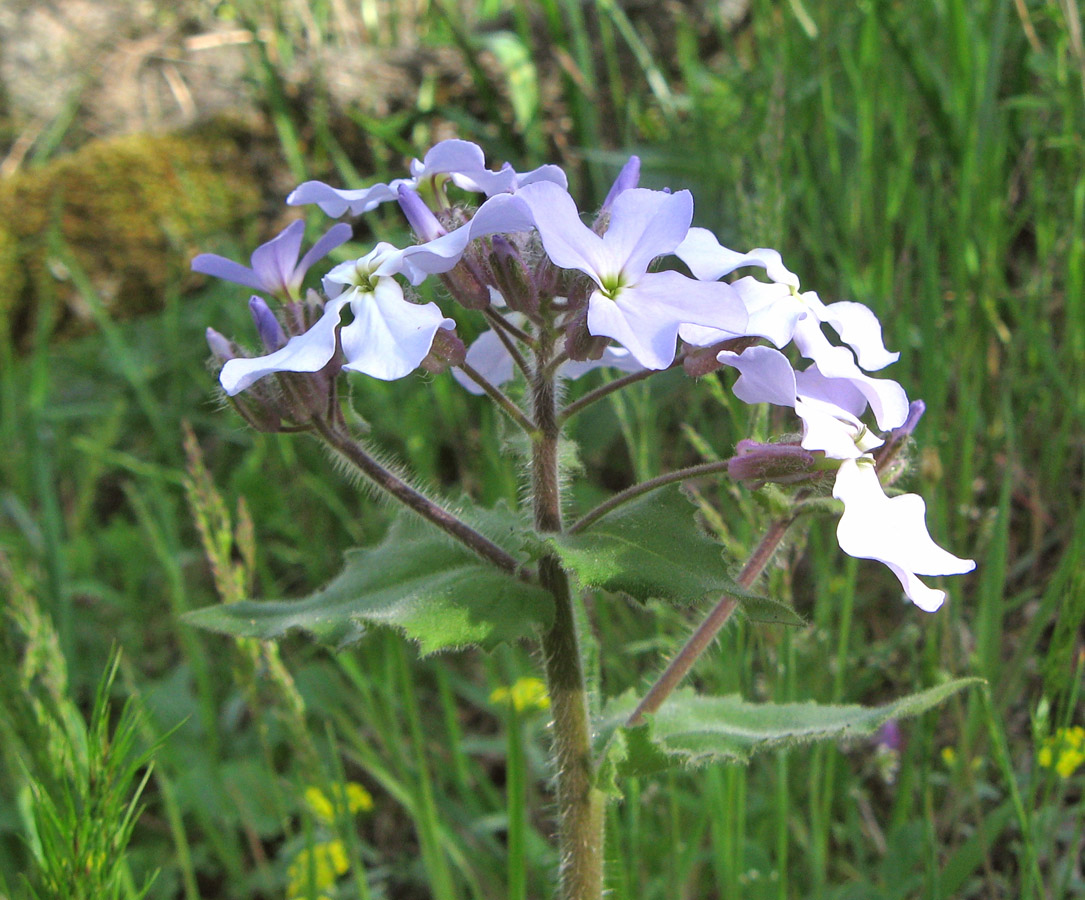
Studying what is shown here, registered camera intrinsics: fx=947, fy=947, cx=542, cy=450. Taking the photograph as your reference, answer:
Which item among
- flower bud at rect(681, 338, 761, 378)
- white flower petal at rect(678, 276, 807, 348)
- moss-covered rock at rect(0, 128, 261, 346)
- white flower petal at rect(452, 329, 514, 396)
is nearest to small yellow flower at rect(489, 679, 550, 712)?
white flower petal at rect(452, 329, 514, 396)

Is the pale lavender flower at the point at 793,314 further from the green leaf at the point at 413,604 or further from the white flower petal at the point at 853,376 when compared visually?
the green leaf at the point at 413,604

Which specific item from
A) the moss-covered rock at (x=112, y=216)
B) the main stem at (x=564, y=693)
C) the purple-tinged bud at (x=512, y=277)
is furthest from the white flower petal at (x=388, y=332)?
the moss-covered rock at (x=112, y=216)

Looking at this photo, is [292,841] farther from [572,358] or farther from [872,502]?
[872,502]

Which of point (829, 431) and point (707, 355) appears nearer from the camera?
point (829, 431)

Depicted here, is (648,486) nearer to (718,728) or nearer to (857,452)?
(857,452)

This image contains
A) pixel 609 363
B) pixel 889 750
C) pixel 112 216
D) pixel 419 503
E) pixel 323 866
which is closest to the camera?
pixel 419 503

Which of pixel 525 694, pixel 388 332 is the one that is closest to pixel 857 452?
pixel 388 332

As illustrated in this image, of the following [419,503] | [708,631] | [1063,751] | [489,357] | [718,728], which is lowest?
[1063,751]
